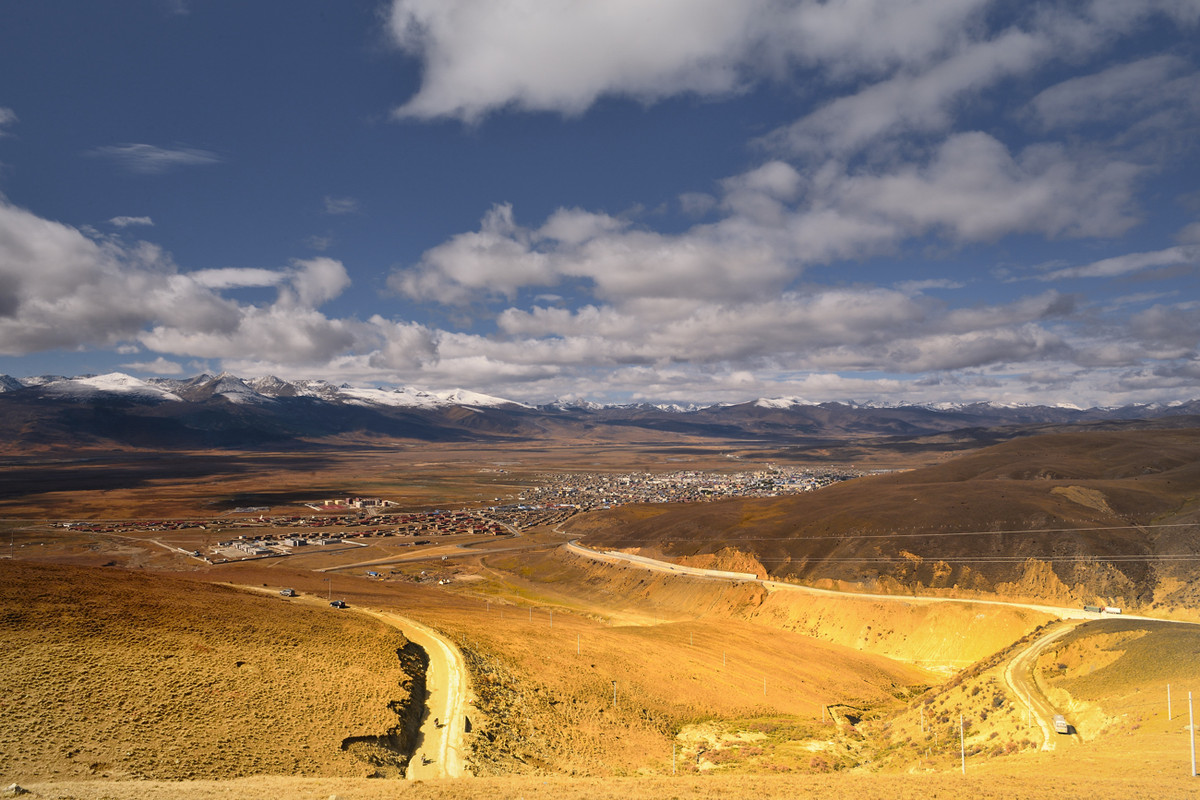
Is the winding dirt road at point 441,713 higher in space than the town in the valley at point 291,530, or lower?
higher

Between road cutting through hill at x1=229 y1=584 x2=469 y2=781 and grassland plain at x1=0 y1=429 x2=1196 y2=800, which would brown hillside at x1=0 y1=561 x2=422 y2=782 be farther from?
road cutting through hill at x1=229 y1=584 x2=469 y2=781

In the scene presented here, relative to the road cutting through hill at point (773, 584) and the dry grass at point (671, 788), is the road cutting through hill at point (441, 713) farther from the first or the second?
the road cutting through hill at point (773, 584)

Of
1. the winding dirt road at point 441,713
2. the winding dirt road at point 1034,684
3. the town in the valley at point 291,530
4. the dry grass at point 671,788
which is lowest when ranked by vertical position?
the town in the valley at point 291,530

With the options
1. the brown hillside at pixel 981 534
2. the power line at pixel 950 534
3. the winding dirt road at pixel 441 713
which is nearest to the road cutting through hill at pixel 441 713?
the winding dirt road at pixel 441 713

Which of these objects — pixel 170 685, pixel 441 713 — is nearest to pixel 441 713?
pixel 441 713

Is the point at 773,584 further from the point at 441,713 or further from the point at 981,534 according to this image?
the point at 441,713

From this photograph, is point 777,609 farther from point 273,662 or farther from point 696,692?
point 273,662

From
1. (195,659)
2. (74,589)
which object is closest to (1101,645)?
(195,659)

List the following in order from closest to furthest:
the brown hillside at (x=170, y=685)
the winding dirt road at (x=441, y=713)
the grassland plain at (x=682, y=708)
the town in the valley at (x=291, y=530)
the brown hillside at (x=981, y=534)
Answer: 1. the brown hillside at (x=170, y=685)
2. the grassland plain at (x=682, y=708)
3. the winding dirt road at (x=441, y=713)
4. the brown hillside at (x=981, y=534)
5. the town in the valley at (x=291, y=530)
